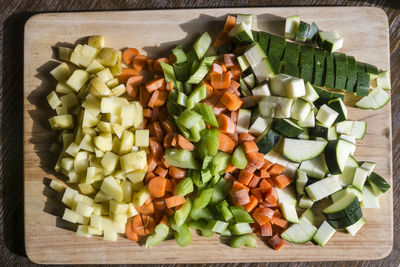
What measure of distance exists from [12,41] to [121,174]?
4.74 feet

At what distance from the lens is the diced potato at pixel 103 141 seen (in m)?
2.71

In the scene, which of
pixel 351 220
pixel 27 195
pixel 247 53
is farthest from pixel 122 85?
pixel 351 220

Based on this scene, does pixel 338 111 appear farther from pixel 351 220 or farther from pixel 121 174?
pixel 121 174

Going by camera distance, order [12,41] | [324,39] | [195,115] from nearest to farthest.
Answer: [195,115] → [324,39] → [12,41]

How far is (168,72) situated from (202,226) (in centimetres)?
122

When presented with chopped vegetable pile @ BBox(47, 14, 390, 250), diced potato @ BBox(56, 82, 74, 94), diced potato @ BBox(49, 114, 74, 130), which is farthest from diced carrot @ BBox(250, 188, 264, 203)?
diced potato @ BBox(56, 82, 74, 94)

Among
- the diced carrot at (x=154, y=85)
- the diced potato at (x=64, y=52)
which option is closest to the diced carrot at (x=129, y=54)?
the diced carrot at (x=154, y=85)

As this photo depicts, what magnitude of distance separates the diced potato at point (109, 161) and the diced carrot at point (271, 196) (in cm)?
118

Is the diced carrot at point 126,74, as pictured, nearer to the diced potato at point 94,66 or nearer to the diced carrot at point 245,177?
the diced potato at point 94,66

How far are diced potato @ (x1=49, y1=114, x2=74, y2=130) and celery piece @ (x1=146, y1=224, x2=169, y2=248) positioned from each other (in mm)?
1049

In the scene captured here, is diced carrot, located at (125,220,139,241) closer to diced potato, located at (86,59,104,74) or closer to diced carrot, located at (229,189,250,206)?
diced carrot, located at (229,189,250,206)

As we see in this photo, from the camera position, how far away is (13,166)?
302 centimetres

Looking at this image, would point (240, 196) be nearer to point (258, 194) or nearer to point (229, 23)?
point (258, 194)

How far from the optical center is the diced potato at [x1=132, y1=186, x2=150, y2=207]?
276cm
